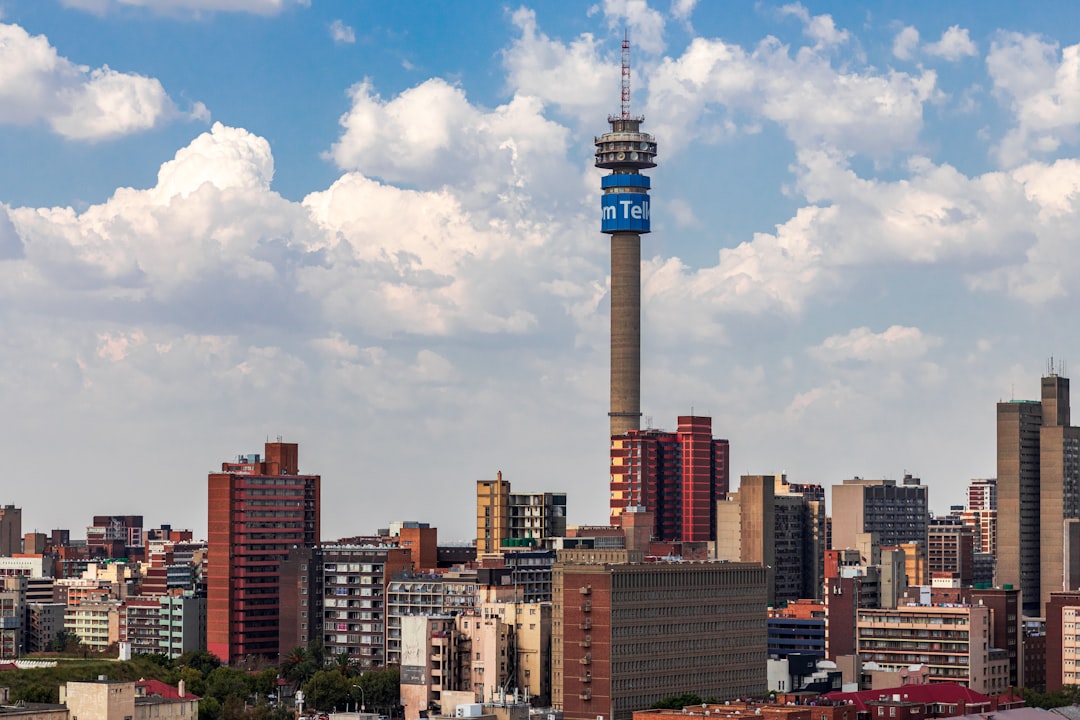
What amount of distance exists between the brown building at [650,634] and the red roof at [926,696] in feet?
58.7

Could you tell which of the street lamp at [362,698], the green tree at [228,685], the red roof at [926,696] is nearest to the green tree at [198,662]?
the green tree at [228,685]

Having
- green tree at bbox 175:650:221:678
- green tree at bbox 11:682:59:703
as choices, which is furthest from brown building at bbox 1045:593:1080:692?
green tree at bbox 11:682:59:703

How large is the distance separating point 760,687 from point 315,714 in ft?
127

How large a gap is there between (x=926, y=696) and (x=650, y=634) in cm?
2632

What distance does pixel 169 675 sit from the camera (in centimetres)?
17612

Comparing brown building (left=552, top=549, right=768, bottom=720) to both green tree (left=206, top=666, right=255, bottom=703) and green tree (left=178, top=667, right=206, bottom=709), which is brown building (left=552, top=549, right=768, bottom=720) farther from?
green tree (left=178, top=667, right=206, bottom=709)

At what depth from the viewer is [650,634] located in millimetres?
164625

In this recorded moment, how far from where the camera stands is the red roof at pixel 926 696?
14312 centimetres

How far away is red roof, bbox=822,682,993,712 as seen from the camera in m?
143

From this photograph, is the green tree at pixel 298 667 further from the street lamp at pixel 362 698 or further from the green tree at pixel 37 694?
the green tree at pixel 37 694

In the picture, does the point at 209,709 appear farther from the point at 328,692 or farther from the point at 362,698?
the point at 362,698

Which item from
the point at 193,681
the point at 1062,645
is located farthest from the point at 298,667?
the point at 1062,645

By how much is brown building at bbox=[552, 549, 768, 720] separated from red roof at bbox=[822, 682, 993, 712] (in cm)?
1789

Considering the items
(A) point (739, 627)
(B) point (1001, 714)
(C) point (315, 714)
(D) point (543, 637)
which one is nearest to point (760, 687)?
(A) point (739, 627)
